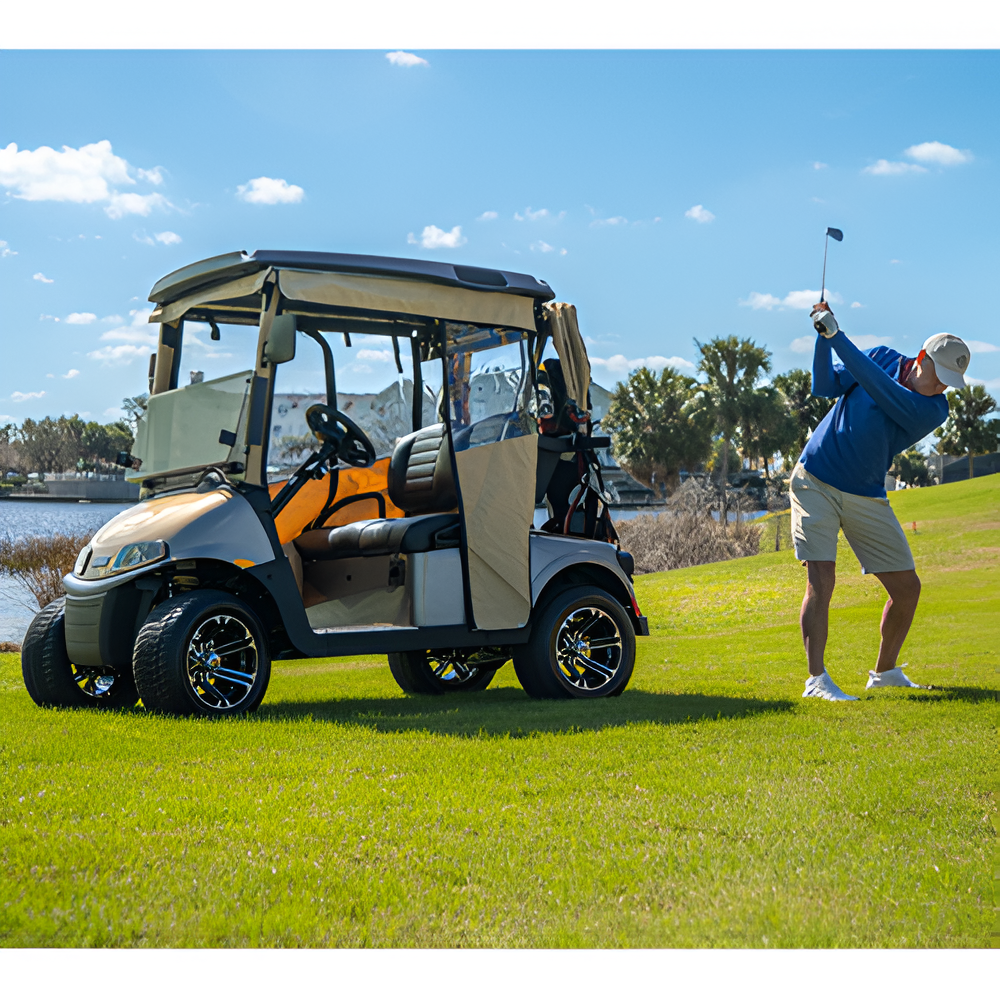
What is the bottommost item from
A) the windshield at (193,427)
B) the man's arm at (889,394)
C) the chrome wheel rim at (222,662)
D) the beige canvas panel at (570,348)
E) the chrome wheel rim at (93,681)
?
the chrome wheel rim at (93,681)

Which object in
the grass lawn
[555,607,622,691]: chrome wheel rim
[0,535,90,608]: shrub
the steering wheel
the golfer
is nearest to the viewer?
the grass lawn

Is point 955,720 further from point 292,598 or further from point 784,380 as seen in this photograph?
point 784,380

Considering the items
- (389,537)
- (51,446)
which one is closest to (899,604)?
(389,537)

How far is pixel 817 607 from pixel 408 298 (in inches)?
135

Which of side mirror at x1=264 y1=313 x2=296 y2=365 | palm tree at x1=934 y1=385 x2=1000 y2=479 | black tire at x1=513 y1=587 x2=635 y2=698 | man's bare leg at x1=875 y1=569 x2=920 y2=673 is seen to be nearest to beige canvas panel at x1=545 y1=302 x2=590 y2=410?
black tire at x1=513 y1=587 x2=635 y2=698

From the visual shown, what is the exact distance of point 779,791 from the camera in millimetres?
4645

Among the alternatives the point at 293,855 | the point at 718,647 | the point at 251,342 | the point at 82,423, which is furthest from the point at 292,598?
the point at 82,423

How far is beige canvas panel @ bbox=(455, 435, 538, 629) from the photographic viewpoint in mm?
7812

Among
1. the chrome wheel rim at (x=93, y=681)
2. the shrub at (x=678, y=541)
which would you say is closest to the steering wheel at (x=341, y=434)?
the chrome wheel rim at (x=93, y=681)

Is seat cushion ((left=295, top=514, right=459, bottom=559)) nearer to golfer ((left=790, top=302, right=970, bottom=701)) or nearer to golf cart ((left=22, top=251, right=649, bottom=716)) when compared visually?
golf cart ((left=22, top=251, right=649, bottom=716))

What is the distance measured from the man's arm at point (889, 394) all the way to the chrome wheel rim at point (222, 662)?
4.08m

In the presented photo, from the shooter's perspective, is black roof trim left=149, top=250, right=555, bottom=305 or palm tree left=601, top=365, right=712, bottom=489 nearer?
black roof trim left=149, top=250, right=555, bottom=305

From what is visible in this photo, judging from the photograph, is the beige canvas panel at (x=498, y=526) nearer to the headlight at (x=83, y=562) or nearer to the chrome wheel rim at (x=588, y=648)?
the chrome wheel rim at (x=588, y=648)

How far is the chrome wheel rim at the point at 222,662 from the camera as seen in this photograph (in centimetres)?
685
